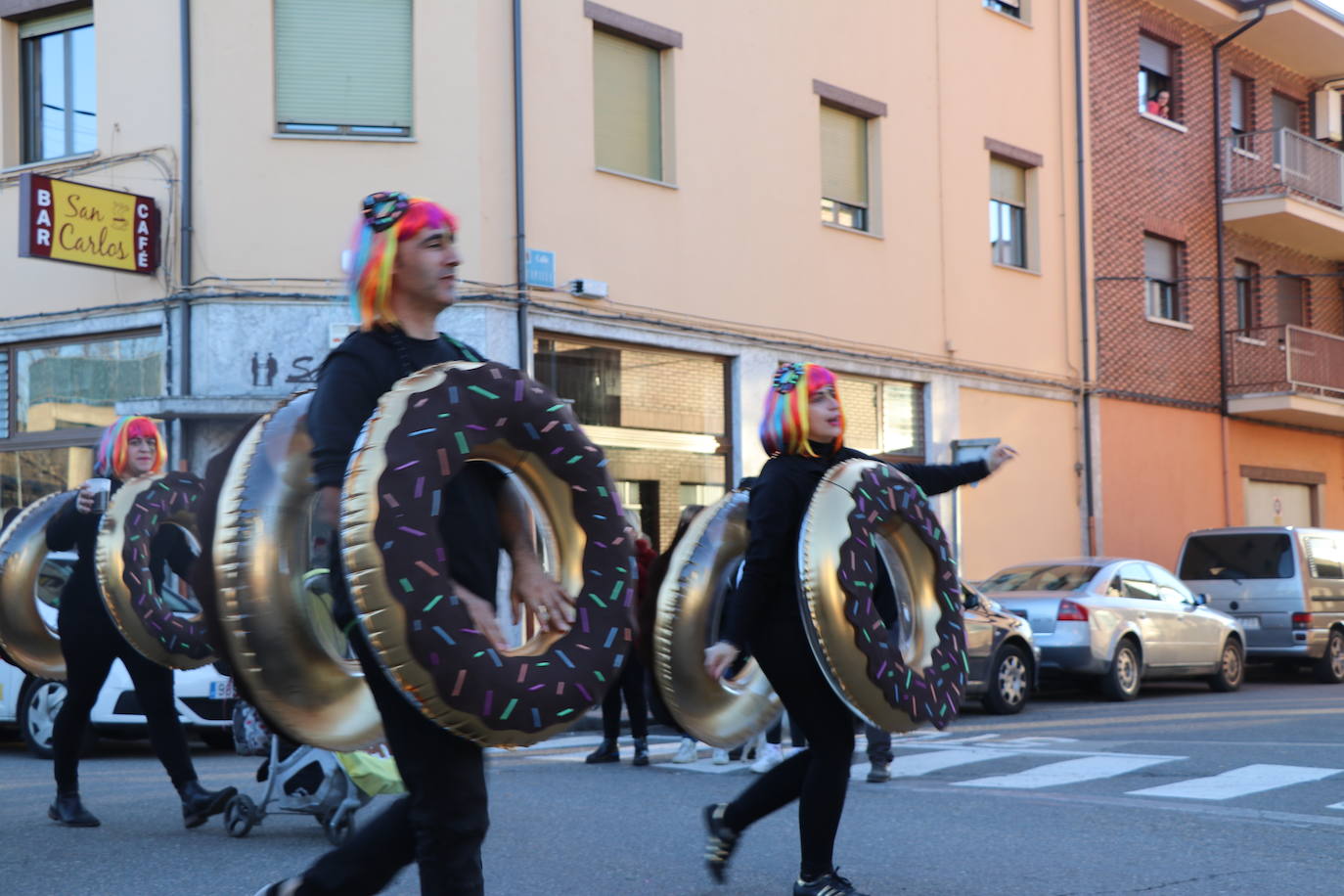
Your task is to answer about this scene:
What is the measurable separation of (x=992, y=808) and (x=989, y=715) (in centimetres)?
610

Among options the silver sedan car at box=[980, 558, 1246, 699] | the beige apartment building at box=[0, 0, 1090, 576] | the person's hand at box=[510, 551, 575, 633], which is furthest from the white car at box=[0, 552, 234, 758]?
the silver sedan car at box=[980, 558, 1246, 699]

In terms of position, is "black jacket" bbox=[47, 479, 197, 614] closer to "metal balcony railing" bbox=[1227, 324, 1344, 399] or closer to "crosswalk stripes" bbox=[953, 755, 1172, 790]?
"crosswalk stripes" bbox=[953, 755, 1172, 790]

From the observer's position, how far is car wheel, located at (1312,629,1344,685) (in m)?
18.2

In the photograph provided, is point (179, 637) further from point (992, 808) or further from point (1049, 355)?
point (1049, 355)

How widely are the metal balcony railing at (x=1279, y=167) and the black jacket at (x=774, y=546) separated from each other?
21.6 m

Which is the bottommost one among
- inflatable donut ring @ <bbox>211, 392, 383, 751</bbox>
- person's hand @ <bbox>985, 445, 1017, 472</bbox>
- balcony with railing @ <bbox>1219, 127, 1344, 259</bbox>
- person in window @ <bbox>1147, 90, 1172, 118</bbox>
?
inflatable donut ring @ <bbox>211, 392, 383, 751</bbox>

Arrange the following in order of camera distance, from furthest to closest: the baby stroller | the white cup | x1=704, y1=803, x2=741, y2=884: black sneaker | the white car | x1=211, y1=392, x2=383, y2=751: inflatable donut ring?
the white car, the white cup, the baby stroller, x1=704, y1=803, x2=741, y2=884: black sneaker, x1=211, y1=392, x2=383, y2=751: inflatable donut ring

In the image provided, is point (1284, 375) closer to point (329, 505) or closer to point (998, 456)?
point (998, 456)

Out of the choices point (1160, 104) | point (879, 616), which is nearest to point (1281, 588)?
point (1160, 104)

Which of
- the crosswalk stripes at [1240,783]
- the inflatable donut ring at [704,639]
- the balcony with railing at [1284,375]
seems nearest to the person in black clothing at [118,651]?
the inflatable donut ring at [704,639]

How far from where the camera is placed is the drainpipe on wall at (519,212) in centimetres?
1495

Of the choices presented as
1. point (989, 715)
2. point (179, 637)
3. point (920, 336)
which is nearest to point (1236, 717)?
point (989, 715)

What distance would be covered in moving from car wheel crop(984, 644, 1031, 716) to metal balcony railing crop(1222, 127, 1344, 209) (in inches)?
539

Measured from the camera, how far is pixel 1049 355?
2209 centimetres
